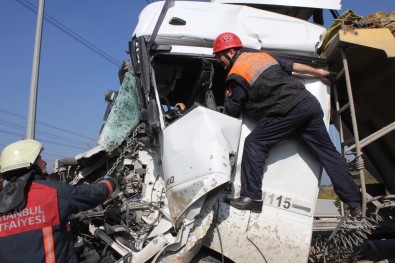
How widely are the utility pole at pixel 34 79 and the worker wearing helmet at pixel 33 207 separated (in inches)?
214

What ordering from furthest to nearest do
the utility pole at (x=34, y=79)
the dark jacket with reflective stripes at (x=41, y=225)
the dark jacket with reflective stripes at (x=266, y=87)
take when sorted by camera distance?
the utility pole at (x=34, y=79), the dark jacket with reflective stripes at (x=266, y=87), the dark jacket with reflective stripes at (x=41, y=225)

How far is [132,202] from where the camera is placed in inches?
133

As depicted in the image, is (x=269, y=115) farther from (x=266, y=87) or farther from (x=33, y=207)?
(x=33, y=207)

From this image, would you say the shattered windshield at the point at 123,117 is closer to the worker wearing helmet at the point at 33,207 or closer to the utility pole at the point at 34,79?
the worker wearing helmet at the point at 33,207

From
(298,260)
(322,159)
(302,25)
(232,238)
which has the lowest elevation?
(298,260)

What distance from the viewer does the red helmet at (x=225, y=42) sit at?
3.18 meters

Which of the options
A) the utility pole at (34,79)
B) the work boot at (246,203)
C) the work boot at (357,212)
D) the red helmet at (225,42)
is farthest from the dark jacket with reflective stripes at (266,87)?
the utility pole at (34,79)

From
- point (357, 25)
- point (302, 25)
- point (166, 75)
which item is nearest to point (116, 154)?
point (166, 75)

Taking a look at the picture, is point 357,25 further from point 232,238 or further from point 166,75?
point 232,238

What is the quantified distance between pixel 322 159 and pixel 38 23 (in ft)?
26.0

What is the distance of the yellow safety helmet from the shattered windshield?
816 mm

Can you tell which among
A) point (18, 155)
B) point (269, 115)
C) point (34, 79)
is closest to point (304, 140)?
point (269, 115)

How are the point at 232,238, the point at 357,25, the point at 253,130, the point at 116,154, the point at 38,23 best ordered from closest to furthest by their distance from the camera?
1. the point at 232,238
2. the point at 253,130
3. the point at 357,25
4. the point at 116,154
5. the point at 38,23

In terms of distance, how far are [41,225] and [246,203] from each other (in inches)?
57.4
